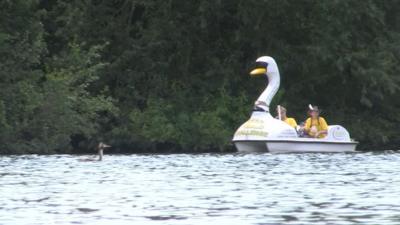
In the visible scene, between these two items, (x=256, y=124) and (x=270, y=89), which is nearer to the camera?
(x=256, y=124)

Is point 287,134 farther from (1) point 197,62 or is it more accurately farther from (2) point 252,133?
(1) point 197,62

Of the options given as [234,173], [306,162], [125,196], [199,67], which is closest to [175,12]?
[199,67]

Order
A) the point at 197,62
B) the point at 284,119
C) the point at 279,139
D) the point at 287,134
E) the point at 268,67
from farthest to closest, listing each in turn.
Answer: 1. the point at 197,62
2. the point at 268,67
3. the point at 284,119
4. the point at 287,134
5. the point at 279,139

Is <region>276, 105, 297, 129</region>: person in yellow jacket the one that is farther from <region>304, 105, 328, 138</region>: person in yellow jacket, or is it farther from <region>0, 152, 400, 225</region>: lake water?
<region>0, 152, 400, 225</region>: lake water

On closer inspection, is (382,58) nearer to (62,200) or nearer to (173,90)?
(173,90)

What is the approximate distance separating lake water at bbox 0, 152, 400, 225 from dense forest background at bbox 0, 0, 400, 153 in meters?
12.3

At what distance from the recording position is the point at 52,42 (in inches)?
1957

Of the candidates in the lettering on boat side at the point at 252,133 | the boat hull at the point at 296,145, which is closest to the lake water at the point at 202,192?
the boat hull at the point at 296,145

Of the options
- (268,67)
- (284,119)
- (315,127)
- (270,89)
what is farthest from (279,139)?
(268,67)

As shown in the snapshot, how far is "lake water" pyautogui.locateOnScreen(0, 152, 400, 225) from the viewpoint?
58.2ft

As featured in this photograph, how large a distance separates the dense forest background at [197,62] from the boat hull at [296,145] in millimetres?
6311

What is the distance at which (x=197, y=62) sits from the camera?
50.0 metres

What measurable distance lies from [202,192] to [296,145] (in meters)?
17.7

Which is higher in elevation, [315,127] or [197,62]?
[197,62]
